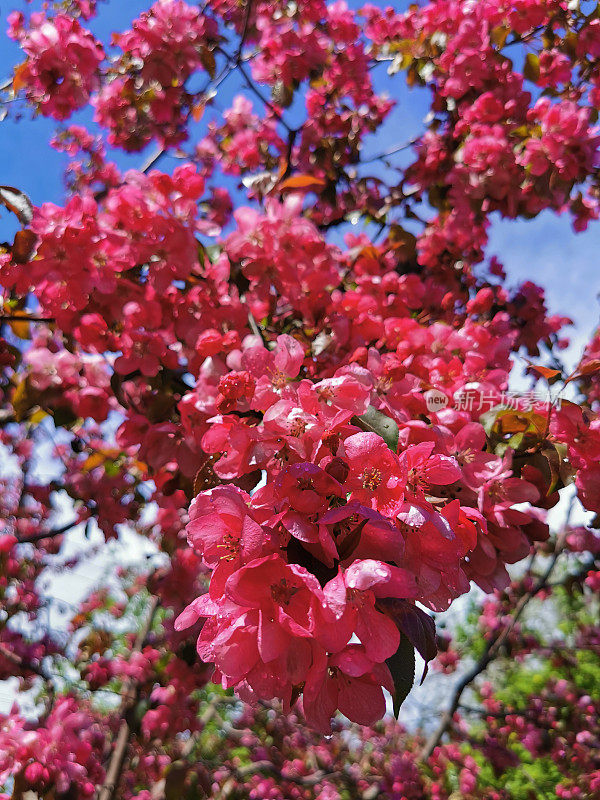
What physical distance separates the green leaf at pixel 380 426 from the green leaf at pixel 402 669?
0.31 metres

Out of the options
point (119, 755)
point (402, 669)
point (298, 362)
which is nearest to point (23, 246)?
point (298, 362)

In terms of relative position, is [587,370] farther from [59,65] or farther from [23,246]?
[59,65]

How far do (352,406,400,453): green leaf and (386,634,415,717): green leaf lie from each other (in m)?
0.31

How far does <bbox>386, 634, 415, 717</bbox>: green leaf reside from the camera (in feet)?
2.36

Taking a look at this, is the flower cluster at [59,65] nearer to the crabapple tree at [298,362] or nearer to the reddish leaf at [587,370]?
the crabapple tree at [298,362]

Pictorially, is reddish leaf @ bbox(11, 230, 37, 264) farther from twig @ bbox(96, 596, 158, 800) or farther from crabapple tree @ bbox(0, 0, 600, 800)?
twig @ bbox(96, 596, 158, 800)

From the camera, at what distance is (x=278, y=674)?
713 millimetres

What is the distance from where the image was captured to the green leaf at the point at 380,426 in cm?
94

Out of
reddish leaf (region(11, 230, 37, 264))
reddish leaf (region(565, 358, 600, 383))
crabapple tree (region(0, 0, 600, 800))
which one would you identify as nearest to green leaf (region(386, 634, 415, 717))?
crabapple tree (region(0, 0, 600, 800))

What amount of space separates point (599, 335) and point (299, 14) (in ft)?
8.04

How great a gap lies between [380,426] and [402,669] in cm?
38

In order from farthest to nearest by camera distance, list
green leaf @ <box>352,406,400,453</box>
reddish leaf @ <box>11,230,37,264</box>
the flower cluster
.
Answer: the flower cluster < reddish leaf @ <box>11,230,37,264</box> < green leaf @ <box>352,406,400,453</box>

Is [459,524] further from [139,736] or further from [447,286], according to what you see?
[139,736]

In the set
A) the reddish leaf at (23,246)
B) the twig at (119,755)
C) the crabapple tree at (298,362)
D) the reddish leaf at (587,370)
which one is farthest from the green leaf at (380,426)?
the twig at (119,755)
